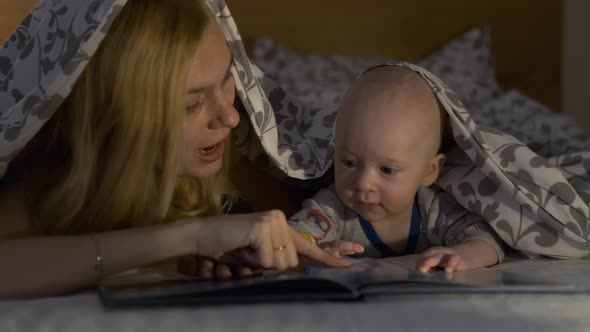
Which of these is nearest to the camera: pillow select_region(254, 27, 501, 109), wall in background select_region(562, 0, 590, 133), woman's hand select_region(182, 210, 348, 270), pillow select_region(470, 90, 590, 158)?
woman's hand select_region(182, 210, 348, 270)

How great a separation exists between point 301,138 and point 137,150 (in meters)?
0.44

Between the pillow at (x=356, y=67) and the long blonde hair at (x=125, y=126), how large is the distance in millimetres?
1089

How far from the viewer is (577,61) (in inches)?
108

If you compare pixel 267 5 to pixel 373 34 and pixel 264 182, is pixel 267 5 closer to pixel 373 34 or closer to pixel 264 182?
pixel 373 34

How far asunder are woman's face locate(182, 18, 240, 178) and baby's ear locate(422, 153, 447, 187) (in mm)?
354

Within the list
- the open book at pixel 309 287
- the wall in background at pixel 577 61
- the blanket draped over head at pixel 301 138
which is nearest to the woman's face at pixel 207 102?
the blanket draped over head at pixel 301 138

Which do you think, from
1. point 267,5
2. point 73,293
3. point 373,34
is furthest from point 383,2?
point 73,293

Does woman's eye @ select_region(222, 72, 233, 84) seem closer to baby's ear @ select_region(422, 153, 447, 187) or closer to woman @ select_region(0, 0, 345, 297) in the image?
woman @ select_region(0, 0, 345, 297)

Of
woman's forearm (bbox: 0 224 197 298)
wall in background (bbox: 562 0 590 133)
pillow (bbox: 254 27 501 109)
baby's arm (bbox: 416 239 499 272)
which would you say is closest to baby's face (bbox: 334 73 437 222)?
baby's arm (bbox: 416 239 499 272)

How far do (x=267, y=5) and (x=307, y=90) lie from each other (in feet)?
1.31

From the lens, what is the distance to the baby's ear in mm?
1387

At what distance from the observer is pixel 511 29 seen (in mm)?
2670

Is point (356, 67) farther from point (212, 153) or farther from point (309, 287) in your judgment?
point (309, 287)

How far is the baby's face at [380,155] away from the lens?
1.31m
